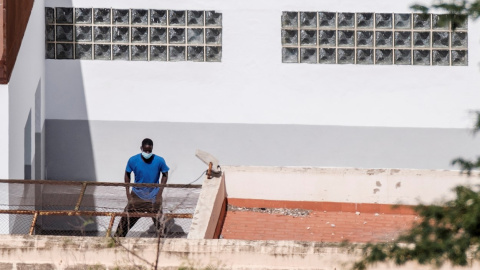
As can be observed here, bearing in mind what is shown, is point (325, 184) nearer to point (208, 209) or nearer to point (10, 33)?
point (208, 209)

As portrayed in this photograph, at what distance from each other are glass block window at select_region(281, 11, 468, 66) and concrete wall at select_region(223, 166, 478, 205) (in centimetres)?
418

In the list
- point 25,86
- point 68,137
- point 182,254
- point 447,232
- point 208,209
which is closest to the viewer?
point 447,232

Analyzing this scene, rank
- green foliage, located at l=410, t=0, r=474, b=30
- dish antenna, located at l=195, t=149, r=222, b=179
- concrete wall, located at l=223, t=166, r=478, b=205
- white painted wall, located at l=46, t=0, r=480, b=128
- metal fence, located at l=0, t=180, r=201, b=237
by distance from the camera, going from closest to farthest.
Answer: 1. green foliage, located at l=410, t=0, r=474, b=30
2. dish antenna, located at l=195, t=149, r=222, b=179
3. metal fence, located at l=0, t=180, r=201, b=237
4. concrete wall, located at l=223, t=166, r=478, b=205
5. white painted wall, located at l=46, t=0, r=480, b=128

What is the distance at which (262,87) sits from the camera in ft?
63.9

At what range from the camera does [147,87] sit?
1950 cm

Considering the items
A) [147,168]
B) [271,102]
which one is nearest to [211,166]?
[147,168]

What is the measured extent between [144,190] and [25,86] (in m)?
2.80

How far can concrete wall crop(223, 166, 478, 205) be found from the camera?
1563 centimetres

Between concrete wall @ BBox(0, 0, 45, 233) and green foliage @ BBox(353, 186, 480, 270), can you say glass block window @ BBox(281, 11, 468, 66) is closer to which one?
concrete wall @ BBox(0, 0, 45, 233)

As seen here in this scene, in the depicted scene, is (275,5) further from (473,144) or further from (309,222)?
(309,222)

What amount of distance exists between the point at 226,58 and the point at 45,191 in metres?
3.84

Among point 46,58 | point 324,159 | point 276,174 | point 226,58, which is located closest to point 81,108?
point 46,58

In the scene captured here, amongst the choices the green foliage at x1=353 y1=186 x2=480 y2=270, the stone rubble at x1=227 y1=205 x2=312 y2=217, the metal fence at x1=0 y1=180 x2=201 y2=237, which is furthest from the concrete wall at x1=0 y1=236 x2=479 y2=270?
the stone rubble at x1=227 y1=205 x2=312 y2=217

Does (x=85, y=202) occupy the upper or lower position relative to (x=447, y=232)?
lower
